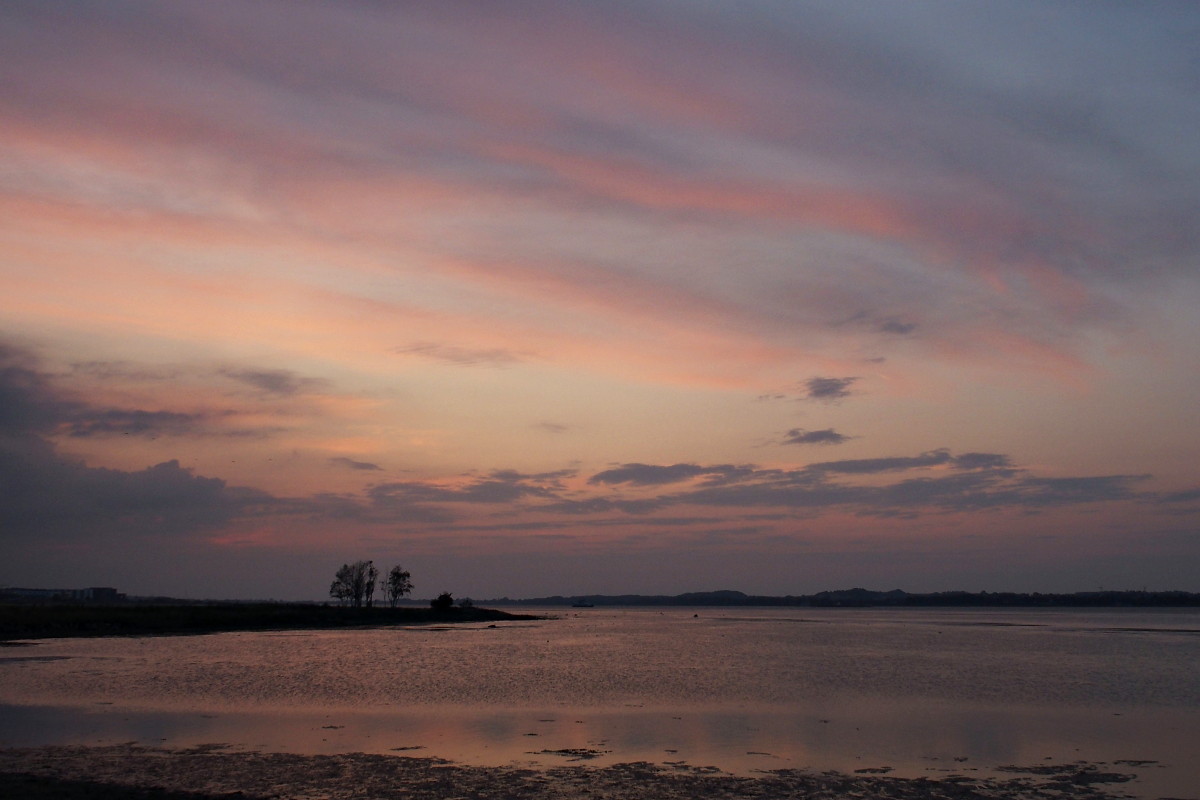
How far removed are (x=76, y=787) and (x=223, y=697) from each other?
1853 centimetres

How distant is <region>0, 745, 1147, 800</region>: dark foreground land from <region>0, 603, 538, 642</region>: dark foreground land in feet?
198

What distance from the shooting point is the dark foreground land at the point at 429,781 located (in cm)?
1931

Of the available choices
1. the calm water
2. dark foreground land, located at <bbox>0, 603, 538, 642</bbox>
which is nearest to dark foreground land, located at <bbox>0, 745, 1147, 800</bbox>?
the calm water

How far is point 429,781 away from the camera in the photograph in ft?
68.3

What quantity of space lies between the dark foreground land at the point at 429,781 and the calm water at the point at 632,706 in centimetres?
139

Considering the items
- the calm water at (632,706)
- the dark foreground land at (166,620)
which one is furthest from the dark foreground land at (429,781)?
the dark foreground land at (166,620)

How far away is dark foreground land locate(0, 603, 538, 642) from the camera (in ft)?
→ 264

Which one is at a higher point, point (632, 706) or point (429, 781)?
point (429, 781)

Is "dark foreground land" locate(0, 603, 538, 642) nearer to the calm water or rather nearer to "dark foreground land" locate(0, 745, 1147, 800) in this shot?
the calm water

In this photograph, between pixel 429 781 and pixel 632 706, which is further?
pixel 632 706

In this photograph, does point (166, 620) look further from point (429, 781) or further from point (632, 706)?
point (429, 781)

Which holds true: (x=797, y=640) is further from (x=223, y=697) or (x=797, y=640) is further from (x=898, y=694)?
(x=223, y=697)

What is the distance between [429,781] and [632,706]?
1589 centimetres

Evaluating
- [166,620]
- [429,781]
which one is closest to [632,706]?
[429,781]
